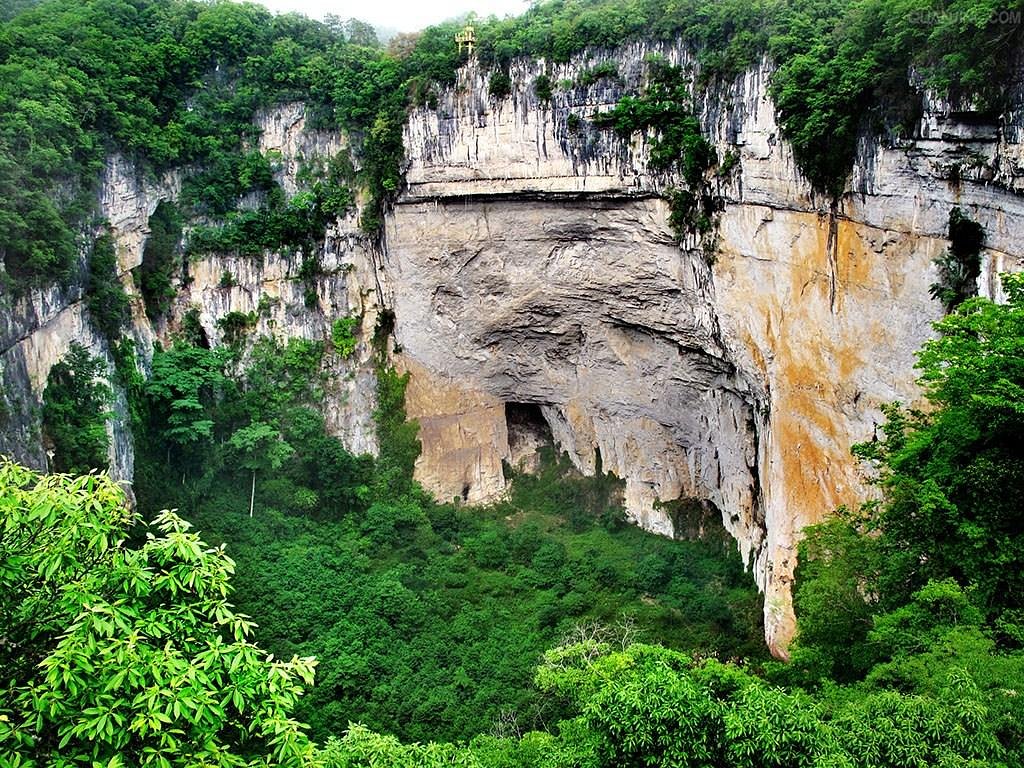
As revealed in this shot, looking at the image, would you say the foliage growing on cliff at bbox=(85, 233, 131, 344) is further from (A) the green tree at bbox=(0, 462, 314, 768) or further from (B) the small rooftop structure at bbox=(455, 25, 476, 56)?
(A) the green tree at bbox=(0, 462, 314, 768)

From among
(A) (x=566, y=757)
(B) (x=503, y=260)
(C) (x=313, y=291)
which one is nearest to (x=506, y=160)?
(B) (x=503, y=260)

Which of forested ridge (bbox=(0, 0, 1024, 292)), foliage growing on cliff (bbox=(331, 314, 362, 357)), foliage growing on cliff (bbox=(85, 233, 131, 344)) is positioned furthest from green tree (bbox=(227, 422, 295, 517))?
forested ridge (bbox=(0, 0, 1024, 292))

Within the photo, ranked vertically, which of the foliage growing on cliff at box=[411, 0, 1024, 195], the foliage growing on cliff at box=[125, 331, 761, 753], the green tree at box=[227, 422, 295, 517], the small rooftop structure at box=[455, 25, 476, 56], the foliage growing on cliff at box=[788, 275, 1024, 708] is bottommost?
the foliage growing on cliff at box=[125, 331, 761, 753]

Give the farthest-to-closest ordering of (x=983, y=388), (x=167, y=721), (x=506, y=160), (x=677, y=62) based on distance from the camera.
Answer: (x=506, y=160)
(x=677, y=62)
(x=983, y=388)
(x=167, y=721)

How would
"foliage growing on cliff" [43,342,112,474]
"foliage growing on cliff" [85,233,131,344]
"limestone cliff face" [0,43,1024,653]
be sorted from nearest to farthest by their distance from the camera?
"limestone cliff face" [0,43,1024,653], "foliage growing on cliff" [43,342,112,474], "foliage growing on cliff" [85,233,131,344]

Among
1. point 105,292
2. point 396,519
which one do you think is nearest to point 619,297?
point 396,519

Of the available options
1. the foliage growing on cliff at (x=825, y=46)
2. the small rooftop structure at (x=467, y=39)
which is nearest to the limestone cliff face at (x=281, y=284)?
the small rooftop structure at (x=467, y=39)

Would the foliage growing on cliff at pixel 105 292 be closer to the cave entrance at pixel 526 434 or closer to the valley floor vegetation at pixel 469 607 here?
the valley floor vegetation at pixel 469 607

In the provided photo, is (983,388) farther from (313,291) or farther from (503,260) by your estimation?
(313,291)
